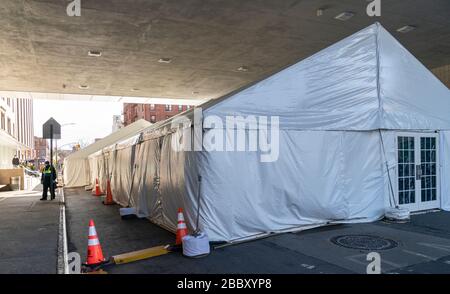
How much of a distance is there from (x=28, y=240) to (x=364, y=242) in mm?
6985

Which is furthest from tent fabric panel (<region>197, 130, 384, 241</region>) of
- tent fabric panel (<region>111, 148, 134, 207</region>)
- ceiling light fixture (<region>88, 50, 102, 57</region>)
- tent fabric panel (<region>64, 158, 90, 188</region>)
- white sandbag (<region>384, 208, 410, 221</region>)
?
tent fabric panel (<region>64, 158, 90, 188</region>)

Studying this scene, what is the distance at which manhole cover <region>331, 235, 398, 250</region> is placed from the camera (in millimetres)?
6637

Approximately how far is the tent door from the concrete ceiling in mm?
3654

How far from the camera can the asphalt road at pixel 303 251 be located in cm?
566

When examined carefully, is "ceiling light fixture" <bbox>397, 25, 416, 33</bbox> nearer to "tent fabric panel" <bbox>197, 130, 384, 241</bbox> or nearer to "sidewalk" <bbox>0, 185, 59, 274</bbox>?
"tent fabric panel" <bbox>197, 130, 384, 241</bbox>

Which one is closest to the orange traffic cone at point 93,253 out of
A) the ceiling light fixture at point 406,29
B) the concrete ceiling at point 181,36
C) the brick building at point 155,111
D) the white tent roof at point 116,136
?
the concrete ceiling at point 181,36

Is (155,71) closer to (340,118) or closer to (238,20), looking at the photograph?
(238,20)

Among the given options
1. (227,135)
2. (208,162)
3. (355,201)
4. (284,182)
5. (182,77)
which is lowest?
(355,201)

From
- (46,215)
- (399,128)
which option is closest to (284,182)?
(399,128)

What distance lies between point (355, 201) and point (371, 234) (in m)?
1.39

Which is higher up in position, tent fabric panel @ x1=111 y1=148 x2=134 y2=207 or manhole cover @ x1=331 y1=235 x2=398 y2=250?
tent fabric panel @ x1=111 y1=148 x2=134 y2=207

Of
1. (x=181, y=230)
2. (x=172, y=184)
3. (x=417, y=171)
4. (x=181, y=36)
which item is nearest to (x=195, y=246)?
(x=181, y=230)

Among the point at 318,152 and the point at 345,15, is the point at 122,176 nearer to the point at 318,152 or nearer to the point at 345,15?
the point at 318,152

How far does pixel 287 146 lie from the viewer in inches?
319
